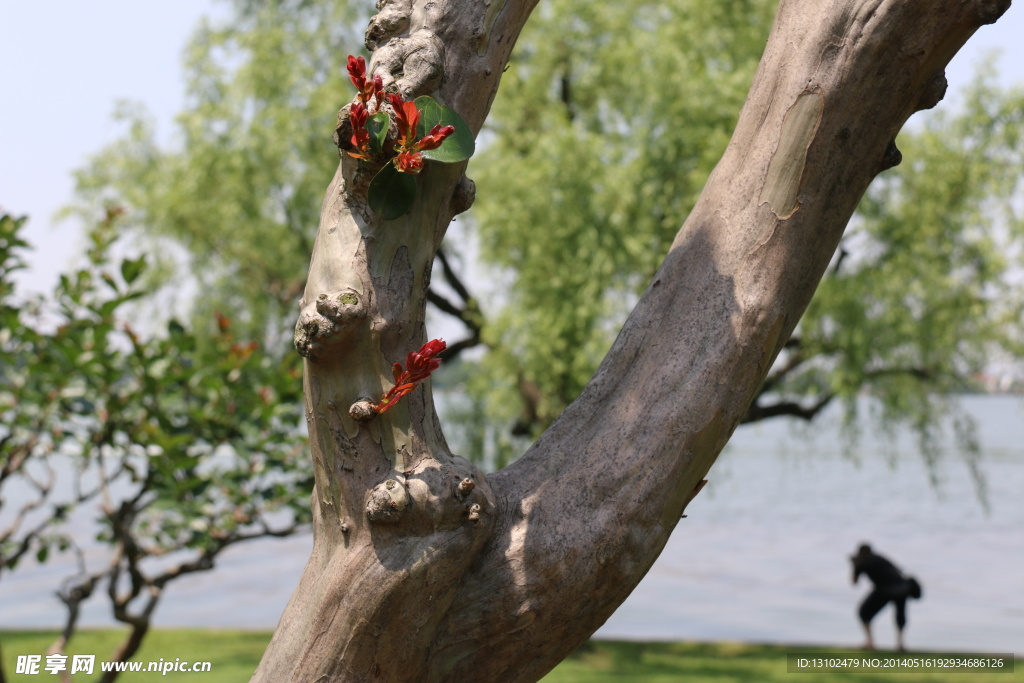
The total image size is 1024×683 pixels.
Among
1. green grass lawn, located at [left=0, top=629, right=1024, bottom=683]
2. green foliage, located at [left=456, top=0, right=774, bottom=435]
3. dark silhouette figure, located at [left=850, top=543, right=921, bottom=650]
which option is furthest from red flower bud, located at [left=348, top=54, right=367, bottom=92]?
dark silhouette figure, located at [left=850, top=543, right=921, bottom=650]

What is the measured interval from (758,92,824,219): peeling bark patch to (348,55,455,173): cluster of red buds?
0.48m

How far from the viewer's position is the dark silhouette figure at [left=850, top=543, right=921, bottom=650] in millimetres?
6914

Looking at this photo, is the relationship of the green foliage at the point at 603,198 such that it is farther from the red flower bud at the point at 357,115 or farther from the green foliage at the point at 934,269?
the red flower bud at the point at 357,115

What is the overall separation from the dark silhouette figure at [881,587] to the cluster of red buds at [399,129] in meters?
6.73

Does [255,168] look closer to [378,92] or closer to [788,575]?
[378,92]

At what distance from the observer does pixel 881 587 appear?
7.04 m

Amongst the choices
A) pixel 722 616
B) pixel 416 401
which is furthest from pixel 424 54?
pixel 722 616

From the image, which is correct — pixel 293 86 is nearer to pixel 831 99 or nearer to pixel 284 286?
pixel 284 286

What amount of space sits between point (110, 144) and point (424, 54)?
780 centimetres

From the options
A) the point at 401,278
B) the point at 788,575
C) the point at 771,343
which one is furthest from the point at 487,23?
the point at 788,575

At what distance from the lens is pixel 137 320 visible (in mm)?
7473

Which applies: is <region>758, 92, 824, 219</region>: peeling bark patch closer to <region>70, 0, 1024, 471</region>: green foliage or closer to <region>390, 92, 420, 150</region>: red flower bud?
<region>390, 92, 420, 150</region>: red flower bud

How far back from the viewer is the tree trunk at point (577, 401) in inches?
43.4

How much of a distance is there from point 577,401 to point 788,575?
11082mm
